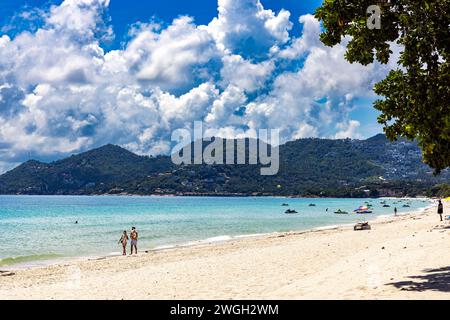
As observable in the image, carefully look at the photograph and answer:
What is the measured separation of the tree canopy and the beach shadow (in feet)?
10.4

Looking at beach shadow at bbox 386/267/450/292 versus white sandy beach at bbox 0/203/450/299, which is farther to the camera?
white sandy beach at bbox 0/203/450/299

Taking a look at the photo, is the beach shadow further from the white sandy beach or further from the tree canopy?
the tree canopy

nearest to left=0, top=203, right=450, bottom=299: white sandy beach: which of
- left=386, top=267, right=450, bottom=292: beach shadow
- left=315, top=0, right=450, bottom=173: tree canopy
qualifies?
left=386, top=267, right=450, bottom=292: beach shadow

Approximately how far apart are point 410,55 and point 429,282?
6055 mm

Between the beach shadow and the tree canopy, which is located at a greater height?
the tree canopy

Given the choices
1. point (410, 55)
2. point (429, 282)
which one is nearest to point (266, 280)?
point (429, 282)

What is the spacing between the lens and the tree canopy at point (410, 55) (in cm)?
1024

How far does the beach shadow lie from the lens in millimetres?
10706

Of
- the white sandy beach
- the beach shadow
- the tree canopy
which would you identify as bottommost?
the white sandy beach

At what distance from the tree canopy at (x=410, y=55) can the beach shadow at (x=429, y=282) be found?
318 cm

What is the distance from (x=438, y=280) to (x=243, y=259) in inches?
475
